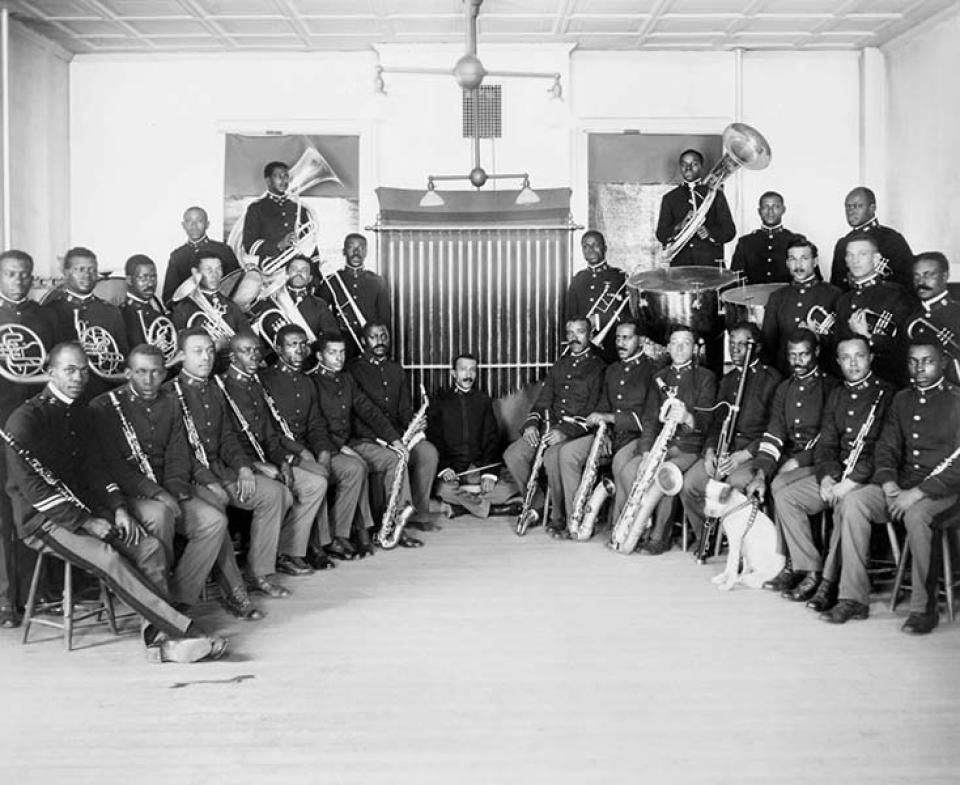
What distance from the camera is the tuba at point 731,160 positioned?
6688 mm

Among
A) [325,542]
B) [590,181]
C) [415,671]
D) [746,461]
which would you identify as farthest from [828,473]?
[590,181]

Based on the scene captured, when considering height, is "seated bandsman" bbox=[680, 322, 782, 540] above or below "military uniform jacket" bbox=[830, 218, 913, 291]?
below

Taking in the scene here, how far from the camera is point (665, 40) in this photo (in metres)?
8.38

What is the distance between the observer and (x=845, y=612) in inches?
188

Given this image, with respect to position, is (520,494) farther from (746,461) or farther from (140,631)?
(140,631)

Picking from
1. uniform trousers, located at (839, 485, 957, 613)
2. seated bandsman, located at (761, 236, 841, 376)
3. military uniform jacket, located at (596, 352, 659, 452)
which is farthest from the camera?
military uniform jacket, located at (596, 352, 659, 452)

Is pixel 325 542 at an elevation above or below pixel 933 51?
below

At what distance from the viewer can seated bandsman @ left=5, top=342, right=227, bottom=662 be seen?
4238mm

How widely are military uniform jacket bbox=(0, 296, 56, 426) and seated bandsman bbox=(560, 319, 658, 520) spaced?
350 cm

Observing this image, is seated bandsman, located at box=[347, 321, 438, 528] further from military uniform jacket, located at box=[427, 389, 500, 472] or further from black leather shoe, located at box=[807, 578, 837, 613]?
black leather shoe, located at box=[807, 578, 837, 613]

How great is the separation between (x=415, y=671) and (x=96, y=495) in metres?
1.80

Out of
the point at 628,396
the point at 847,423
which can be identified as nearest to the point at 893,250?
the point at 847,423

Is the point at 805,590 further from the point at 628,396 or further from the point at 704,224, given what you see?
the point at 704,224

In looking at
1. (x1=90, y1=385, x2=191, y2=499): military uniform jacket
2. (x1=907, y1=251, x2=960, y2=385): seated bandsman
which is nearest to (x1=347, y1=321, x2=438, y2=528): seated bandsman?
(x1=90, y1=385, x2=191, y2=499): military uniform jacket
